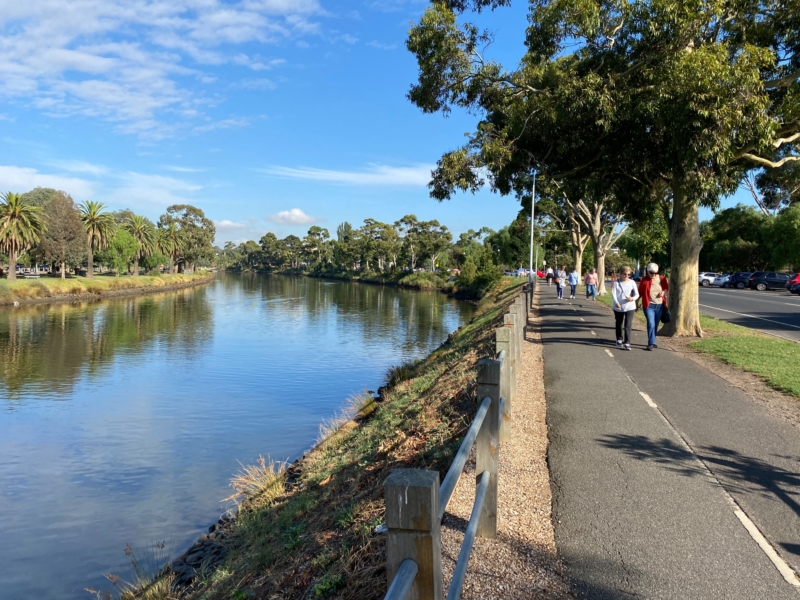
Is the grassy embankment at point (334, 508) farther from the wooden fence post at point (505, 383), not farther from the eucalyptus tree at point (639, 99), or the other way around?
the eucalyptus tree at point (639, 99)

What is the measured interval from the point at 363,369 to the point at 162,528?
46.3ft

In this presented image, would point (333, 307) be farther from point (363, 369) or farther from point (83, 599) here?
point (83, 599)

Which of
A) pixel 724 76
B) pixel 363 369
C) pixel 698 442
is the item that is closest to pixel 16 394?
pixel 363 369

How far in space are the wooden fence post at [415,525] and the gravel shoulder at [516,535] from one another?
1460 millimetres

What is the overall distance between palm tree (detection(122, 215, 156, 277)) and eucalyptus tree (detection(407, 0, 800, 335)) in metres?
78.8

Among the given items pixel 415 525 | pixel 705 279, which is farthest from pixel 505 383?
pixel 705 279

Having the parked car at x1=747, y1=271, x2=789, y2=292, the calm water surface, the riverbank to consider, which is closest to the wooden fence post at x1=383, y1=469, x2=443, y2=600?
the calm water surface

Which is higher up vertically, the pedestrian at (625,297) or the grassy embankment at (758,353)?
the pedestrian at (625,297)

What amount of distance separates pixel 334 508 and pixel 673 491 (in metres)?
3.83

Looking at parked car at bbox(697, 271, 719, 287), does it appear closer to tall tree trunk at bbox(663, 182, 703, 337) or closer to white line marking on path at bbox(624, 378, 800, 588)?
tall tree trunk at bbox(663, 182, 703, 337)

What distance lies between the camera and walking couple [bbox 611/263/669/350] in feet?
44.8

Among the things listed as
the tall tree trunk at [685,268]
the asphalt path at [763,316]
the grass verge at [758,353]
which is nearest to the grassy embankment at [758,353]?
the grass verge at [758,353]

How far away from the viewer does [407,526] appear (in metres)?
2.49

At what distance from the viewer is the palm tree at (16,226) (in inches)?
2162
